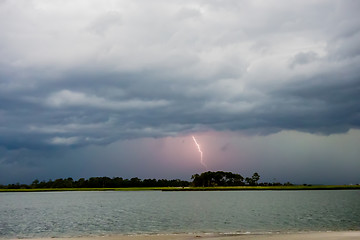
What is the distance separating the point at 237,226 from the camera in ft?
182

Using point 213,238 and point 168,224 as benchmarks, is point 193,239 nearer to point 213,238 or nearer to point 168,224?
point 213,238

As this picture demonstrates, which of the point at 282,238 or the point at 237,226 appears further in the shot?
the point at 237,226

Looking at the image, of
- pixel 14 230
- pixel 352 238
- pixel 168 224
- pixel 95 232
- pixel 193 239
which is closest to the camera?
pixel 352 238

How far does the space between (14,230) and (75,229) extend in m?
9.40

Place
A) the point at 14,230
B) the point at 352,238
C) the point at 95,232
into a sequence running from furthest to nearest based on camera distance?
1. the point at 14,230
2. the point at 95,232
3. the point at 352,238

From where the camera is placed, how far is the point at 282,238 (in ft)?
120

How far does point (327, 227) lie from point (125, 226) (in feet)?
104

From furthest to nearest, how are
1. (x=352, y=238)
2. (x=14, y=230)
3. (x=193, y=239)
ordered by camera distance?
(x=14, y=230) → (x=193, y=239) → (x=352, y=238)

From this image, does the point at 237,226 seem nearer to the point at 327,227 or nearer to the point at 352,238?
the point at 327,227

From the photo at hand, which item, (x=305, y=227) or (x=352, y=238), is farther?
(x=305, y=227)

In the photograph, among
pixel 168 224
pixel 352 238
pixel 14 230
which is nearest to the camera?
pixel 352 238

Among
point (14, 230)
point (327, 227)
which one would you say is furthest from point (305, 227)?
point (14, 230)

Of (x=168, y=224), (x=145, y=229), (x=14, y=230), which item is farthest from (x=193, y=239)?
(x=14, y=230)

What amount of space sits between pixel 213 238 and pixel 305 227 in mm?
20888
